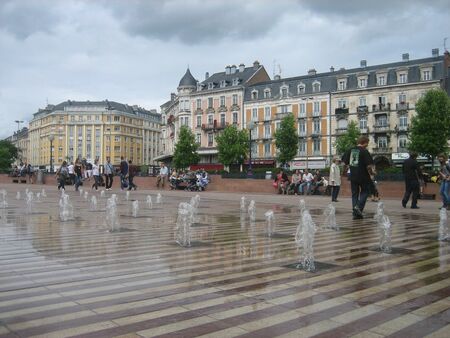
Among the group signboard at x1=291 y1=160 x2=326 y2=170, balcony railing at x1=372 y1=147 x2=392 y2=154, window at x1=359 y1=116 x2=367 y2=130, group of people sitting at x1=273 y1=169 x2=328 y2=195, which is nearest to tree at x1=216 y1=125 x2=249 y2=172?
signboard at x1=291 y1=160 x2=326 y2=170

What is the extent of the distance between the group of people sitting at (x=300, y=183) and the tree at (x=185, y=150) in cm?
4725

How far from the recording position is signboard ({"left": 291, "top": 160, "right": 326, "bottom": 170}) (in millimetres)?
69250

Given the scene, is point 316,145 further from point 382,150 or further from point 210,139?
point 210,139

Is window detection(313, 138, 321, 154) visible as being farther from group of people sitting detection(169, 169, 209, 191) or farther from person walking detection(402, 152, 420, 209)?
person walking detection(402, 152, 420, 209)

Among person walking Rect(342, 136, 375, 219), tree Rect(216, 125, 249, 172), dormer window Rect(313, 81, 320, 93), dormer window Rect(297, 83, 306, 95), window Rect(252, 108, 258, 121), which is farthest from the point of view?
window Rect(252, 108, 258, 121)

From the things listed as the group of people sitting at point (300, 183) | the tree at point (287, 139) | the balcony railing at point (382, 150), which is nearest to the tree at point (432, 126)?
the balcony railing at point (382, 150)

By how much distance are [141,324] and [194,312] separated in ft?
1.57

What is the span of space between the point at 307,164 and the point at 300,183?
44352 mm

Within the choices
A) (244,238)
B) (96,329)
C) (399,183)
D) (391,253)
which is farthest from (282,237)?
(399,183)

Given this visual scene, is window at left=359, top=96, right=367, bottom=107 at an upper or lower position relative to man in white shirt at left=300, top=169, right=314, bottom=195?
upper

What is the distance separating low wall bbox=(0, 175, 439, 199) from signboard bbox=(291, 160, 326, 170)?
38932 mm

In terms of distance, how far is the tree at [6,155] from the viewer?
134 m

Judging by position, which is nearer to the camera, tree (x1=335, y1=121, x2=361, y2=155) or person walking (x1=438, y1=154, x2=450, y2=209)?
person walking (x1=438, y1=154, x2=450, y2=209)

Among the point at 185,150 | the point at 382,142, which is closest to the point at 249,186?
the point at 382,142
